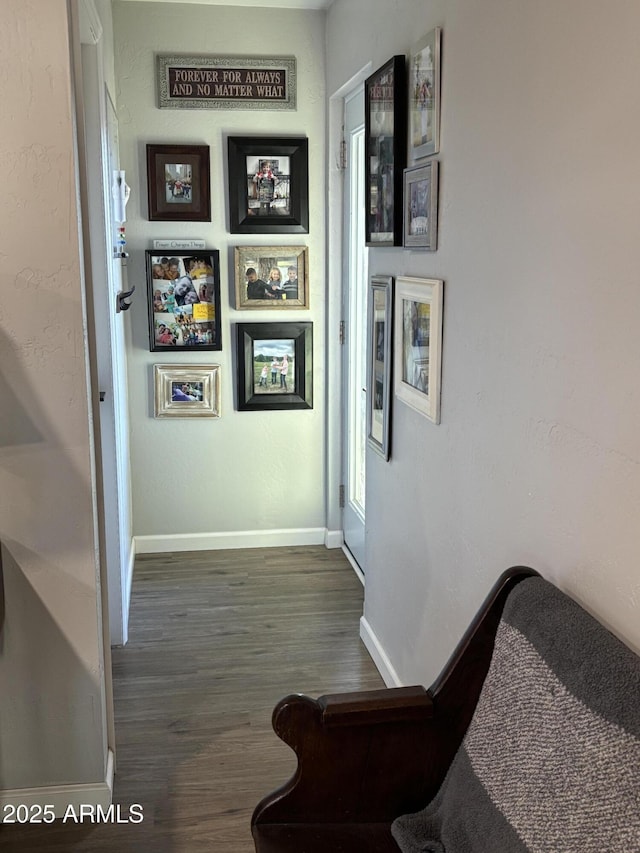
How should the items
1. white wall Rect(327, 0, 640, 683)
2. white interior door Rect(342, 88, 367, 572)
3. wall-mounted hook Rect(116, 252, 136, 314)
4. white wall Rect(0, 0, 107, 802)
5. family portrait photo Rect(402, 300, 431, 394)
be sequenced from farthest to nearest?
white interior door Rect(342, 88, 367, 572) → wall-mounted hook Rect(116, 252, 136, 314) → family portrait photo Rect(402, 300, 431, 394) → white wall Rect(0, 0, 107, 802) → white wall Rect(327, 0, 640, 683)

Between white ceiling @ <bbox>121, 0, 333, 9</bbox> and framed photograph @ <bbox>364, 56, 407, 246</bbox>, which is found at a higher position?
white ceiling @ <bbox>121, 0, 333, 9</bbox>

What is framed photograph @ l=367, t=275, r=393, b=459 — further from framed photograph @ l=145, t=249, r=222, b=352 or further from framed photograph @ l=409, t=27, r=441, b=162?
framed photograph @ l=145, t=249, r=222, b=352

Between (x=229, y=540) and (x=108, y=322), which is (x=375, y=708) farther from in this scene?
(x=229, y=540)

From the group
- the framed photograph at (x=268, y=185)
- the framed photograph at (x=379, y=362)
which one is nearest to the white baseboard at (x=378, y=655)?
the framed photograph at (x=379, y=362)

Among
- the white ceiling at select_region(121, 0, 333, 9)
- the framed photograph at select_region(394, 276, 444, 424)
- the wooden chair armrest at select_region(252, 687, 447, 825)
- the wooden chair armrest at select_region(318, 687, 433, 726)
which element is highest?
the white ceiling at select_region(121, 0, 333, 9)

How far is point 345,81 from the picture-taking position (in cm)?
344

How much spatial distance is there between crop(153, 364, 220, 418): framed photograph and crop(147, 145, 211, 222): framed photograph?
2.30 feet

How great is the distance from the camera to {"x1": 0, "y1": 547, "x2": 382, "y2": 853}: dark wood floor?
222cm

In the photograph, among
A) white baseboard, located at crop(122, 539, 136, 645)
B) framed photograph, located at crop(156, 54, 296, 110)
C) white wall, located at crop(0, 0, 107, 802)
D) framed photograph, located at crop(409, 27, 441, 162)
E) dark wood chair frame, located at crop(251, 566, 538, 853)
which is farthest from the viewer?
framed photograph, located at crop(156, 54, 296, 110)

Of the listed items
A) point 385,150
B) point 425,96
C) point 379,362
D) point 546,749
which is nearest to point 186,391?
point 379,362

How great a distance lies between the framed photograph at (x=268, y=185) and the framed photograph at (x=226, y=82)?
0.17 metres

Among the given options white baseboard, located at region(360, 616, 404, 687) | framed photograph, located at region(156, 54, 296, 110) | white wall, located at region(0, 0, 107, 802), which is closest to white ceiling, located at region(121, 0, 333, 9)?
framed photograph, located at region(156, 54, 296, 110)

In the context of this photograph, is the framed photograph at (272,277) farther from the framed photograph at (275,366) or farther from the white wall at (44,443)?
the white wall at (44,443)

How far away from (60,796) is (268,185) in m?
2.74
